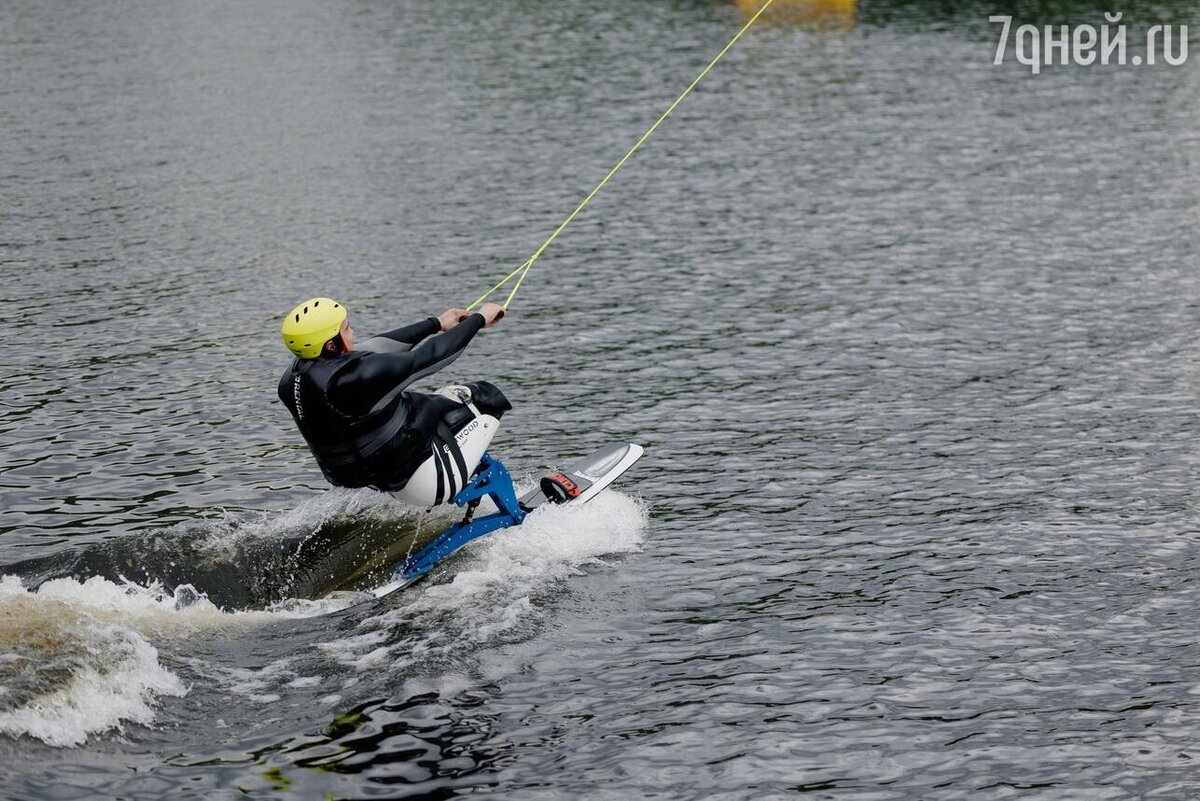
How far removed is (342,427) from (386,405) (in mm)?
503

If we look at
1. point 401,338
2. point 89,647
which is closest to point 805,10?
point 401,338

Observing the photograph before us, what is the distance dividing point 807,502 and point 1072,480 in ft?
11.0

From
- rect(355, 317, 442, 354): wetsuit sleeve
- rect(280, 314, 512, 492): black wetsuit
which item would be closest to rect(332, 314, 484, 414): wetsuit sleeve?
rect(280, 314, 512, 492): black wetsuit

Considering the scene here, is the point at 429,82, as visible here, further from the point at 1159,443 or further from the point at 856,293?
the point at 1159,443

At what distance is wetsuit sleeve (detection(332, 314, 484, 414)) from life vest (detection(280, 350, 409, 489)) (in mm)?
96

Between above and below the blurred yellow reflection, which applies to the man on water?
below

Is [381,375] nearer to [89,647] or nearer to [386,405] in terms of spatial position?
[386,405]

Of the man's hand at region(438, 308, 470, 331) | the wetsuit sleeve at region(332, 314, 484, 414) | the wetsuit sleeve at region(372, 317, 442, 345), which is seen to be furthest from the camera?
the man's hand at region(438, 308, 470, 331)

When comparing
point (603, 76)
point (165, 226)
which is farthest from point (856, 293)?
point (603, 76)

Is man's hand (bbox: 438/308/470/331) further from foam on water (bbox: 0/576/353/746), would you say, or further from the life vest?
foam on water (bbox: 0/576/353/746)

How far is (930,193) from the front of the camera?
34.8 metres

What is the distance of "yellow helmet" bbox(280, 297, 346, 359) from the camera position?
582 inches

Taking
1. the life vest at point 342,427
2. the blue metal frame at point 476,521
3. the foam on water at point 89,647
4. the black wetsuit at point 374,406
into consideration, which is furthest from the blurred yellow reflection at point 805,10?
the foam on water at point 89,647

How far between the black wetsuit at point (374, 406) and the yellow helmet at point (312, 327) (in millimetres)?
146
